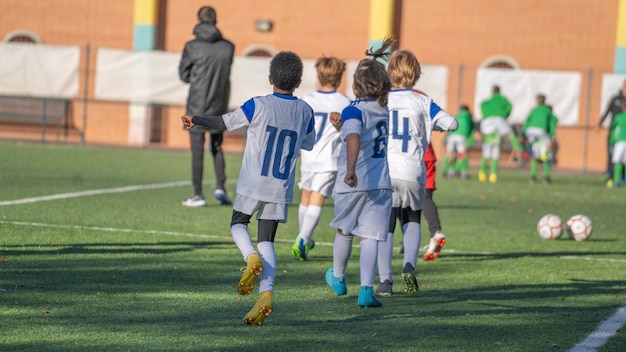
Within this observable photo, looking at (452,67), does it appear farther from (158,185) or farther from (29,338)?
(29,338)

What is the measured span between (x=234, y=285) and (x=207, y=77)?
20.2 feet

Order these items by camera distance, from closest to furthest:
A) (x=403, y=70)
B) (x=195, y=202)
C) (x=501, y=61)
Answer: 1. (x=403, y=70)
2. (x=195, y=202)
3. (x=501, y=61)

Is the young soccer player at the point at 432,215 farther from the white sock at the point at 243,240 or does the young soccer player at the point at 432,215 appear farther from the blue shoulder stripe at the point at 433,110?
the white sock at the point at 243,240

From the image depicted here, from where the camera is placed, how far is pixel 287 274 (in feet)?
26.8

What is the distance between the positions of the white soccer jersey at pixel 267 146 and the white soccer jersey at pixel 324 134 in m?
2.64

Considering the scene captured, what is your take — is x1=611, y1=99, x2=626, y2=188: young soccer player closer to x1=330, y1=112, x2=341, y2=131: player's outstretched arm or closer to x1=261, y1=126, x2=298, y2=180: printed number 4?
x1=330, y1=112, x2=341, y2=131: player's outstretched arm

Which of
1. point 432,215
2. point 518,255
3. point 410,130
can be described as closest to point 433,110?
point 410,130

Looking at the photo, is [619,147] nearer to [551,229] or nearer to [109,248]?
[551,229]

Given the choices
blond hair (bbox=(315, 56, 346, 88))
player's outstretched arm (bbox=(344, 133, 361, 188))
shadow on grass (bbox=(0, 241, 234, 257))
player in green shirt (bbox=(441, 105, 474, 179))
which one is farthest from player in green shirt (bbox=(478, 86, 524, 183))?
player's outstretched arm (bbox=(344, 133, 361, 188))

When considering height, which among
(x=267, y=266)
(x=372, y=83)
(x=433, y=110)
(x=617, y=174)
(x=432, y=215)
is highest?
(x=372, y=83)

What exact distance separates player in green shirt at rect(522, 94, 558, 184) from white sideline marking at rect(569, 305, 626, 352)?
15.3 metres

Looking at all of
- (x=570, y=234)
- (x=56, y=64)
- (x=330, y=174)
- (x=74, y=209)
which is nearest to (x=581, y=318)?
(x=330, y=174)

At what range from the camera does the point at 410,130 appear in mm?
7781

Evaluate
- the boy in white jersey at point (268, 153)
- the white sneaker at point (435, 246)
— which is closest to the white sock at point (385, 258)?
the boy in white jersey at point (268, 153)
